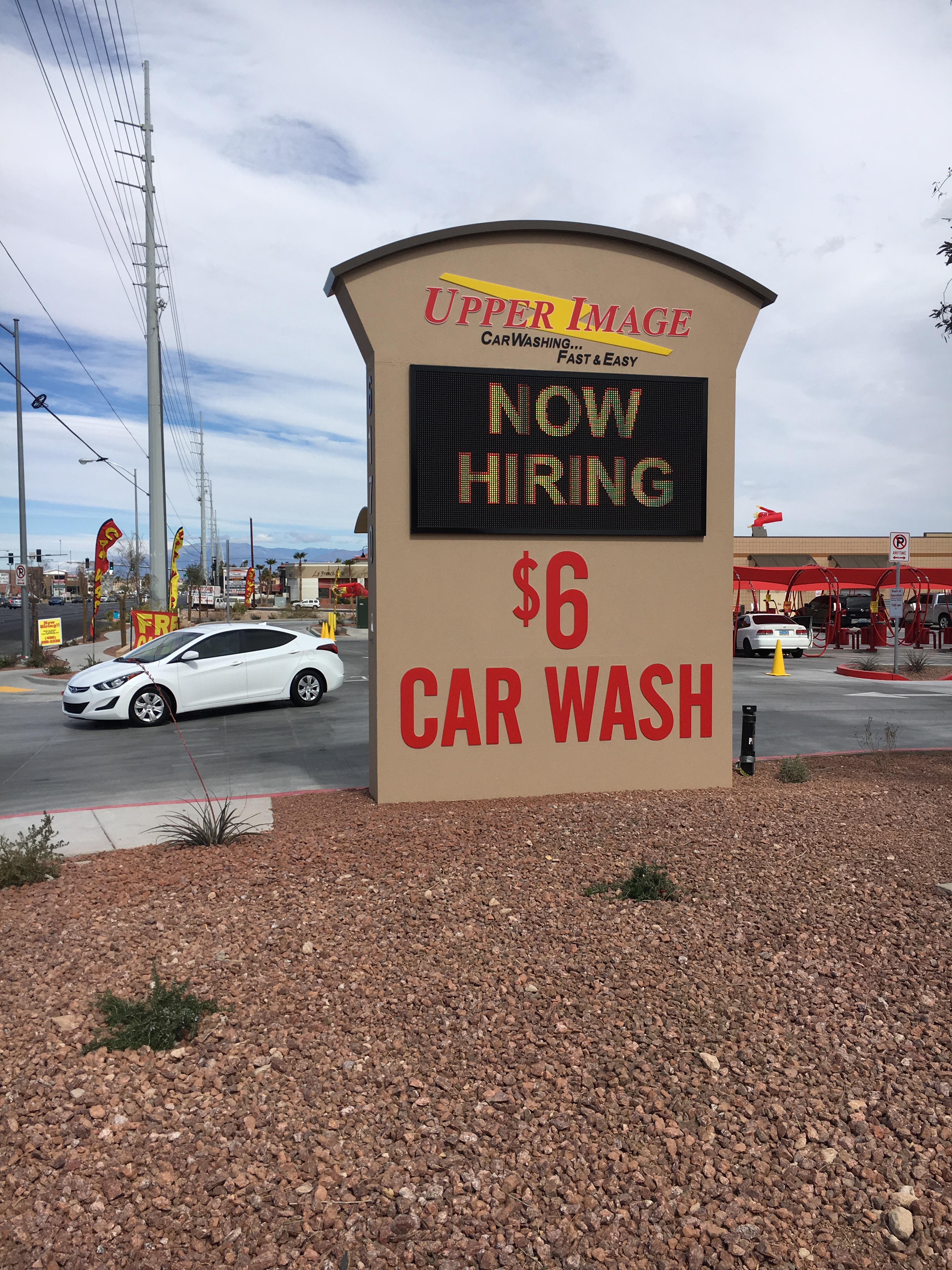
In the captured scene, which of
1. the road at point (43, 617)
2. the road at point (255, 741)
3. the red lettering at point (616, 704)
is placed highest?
the red lettering at point (616, 704)

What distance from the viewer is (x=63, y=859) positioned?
22.6 feet

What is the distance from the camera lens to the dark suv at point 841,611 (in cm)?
3366

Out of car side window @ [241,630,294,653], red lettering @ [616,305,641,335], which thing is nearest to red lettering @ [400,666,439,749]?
red lettering @ [616,305,641,335]

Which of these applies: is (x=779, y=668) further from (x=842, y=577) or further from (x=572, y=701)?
(x=572, y=701)

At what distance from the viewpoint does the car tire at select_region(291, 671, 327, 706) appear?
16.3m

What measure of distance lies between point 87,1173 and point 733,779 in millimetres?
7090

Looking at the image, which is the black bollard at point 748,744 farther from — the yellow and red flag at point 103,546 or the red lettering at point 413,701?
Result: the yellow and red flag at point 103,546

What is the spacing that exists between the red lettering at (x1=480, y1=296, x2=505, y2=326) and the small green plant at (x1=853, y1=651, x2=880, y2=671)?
54.7 ft

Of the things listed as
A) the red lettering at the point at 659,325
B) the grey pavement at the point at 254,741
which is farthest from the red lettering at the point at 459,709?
the red lettering at the point at 659,325

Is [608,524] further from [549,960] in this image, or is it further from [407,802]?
[549,960]

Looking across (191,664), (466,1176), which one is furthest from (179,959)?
(191,664)

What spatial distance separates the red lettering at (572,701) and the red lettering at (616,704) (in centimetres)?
13

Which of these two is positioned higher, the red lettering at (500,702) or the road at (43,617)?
the red lettering at (500,702)

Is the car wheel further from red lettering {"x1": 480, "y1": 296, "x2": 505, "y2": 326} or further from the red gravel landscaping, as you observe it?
red lettering {"x1": 480, "y1": 296, "x2": 505, "y2": 326}
